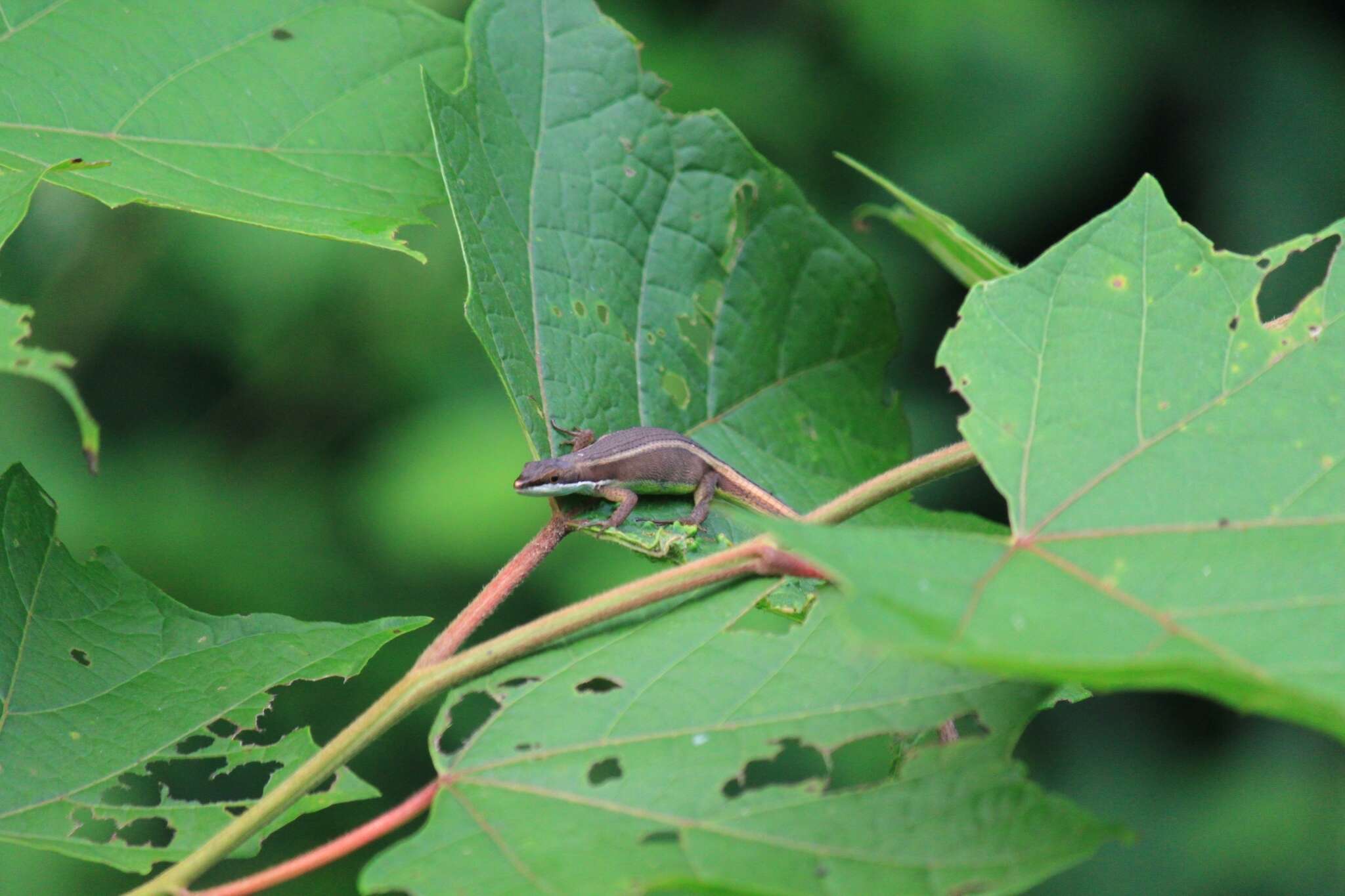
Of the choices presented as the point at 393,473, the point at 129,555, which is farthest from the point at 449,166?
the point at 129,555

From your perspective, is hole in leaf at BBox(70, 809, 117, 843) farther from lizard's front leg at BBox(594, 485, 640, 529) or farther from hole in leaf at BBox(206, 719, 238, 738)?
lizard's front leg at BBox(594, 485, 640, 529)

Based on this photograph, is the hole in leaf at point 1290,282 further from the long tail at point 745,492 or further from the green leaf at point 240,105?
the green leaf at point 240,105

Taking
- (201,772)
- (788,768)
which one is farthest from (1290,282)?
(201,772)

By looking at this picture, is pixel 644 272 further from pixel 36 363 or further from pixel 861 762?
pixel 861 762

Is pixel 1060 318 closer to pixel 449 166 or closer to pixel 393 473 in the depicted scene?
pixel 449 166

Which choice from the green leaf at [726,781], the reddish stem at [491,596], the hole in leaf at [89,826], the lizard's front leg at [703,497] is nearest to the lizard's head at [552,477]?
the reddish stem at [491,596]

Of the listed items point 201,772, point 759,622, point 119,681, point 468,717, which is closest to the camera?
point 759,622

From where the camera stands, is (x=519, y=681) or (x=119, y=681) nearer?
(x=519, y=681)

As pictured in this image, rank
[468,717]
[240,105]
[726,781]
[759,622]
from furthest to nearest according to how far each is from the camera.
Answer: [468,717] → [240,105] → [759,622] → [726,781]
